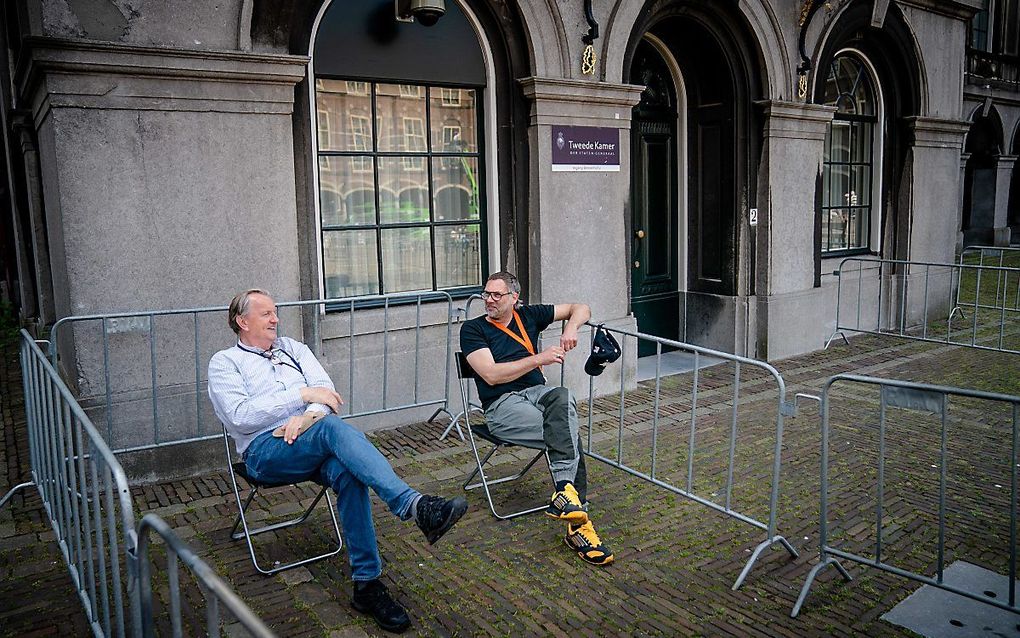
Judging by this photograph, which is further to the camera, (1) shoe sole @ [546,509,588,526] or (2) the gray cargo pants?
(2) the gray cargo pants

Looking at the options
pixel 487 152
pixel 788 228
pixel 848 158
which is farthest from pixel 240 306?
pixel 848 158

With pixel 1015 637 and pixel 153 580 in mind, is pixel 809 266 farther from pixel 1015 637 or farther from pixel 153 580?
pixel 153 580

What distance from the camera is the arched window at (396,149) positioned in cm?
670

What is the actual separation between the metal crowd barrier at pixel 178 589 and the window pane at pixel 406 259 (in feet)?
15.7

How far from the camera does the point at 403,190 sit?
7270 millimetres

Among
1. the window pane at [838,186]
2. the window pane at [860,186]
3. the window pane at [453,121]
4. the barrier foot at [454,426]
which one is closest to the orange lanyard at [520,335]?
the barrier foot at [454,426]

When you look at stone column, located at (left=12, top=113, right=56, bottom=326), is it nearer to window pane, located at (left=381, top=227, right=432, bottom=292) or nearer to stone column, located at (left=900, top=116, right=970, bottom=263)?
window pane, located at (left=381, top=227, right=432, bottom=292)

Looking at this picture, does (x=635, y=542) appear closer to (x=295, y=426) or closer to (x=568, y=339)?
(x=568, y=339)

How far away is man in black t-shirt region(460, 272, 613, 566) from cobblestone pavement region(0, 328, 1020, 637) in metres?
0.29

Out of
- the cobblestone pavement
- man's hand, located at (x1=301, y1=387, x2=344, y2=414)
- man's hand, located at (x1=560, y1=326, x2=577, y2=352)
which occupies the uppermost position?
man's hand, located at (x1=560, y1=326, x2=577, y2=352)

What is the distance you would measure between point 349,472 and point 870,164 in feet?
33.3

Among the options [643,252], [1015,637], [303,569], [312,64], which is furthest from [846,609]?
[643,252]

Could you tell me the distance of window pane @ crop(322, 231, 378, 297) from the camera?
6891mm

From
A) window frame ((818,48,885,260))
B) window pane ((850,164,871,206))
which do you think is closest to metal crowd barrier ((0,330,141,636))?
window frame ((818,48,885,260))
